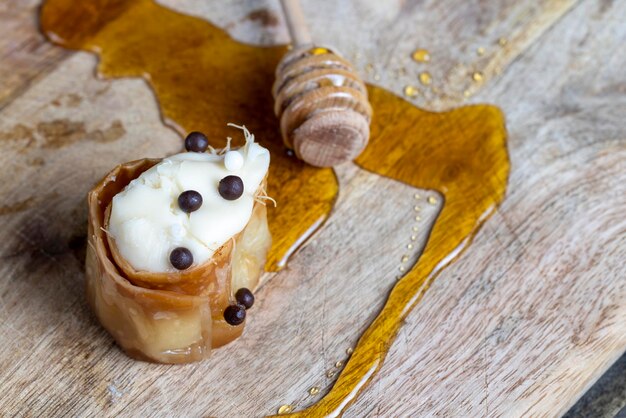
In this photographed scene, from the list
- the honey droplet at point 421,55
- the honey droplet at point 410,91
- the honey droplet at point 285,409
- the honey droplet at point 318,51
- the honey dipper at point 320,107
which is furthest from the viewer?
the honey droplet at point 421,55

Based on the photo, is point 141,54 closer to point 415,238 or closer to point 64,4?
point 64,4

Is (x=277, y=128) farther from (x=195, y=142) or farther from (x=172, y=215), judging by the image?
(x=172, y=215)

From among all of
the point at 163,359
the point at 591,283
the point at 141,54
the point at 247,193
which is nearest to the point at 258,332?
the point at 163,359

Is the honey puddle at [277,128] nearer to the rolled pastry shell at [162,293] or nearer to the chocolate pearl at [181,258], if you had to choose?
the rolled pastry shell at [162,293]

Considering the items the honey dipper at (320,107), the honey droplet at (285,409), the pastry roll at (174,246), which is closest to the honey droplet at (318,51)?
the honey dipper at (320,107)

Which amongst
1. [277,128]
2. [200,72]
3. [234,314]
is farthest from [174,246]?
[200,72]
